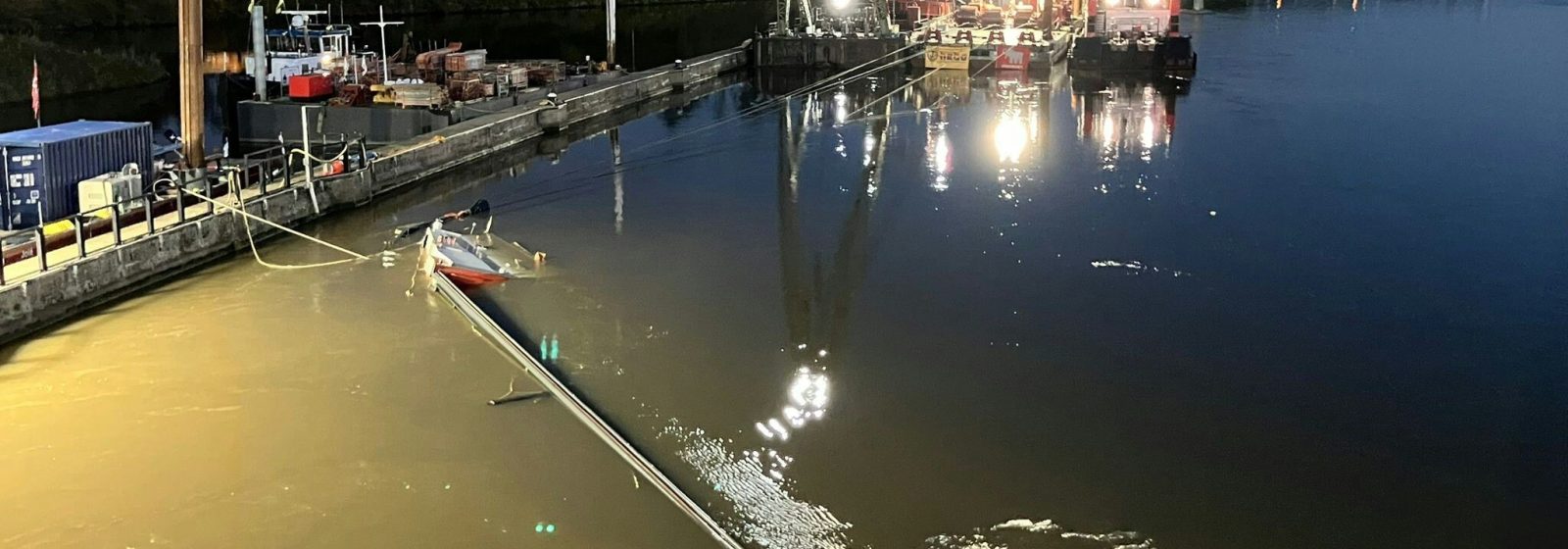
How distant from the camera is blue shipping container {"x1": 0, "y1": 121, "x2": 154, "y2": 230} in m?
19.1

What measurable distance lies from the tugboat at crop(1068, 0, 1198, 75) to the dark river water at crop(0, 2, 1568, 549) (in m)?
21.3

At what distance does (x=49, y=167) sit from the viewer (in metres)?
19.3

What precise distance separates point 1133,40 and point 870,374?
38.7 m

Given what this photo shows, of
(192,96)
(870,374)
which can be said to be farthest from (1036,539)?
(192,96)

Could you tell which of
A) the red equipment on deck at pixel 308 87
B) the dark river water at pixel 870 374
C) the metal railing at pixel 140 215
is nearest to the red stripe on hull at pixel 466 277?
the dark river water at pixel 870 374

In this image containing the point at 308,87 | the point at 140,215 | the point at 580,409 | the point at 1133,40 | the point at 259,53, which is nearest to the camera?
the point at 580,409

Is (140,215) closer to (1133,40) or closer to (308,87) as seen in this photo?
(308,87)

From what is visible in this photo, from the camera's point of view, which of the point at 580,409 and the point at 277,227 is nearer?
the point at 580,409

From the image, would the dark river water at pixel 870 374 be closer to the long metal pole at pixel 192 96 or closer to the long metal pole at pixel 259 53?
the long metal pole at pixel 192 96

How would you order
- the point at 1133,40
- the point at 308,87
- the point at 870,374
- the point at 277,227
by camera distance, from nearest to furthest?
the point at 870,374, the point at 277,227, the point at 308,87, the point at 1133,40

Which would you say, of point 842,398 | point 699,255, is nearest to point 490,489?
point 842,398

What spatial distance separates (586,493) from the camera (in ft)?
41.5

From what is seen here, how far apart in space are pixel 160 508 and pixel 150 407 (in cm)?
270

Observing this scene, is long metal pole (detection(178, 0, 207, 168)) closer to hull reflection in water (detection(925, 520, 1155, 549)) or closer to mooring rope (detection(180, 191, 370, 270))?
mooring rope (detection(180, 191, 370, 270))
